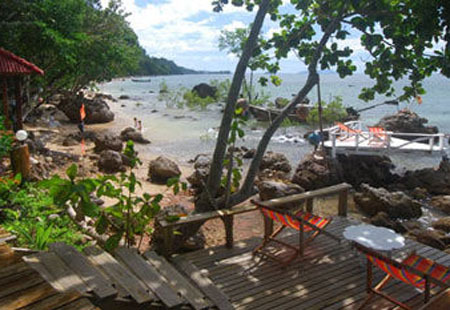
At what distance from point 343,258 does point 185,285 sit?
7.95 feet

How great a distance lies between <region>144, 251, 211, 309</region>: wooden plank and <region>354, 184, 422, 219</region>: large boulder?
7.44 metres

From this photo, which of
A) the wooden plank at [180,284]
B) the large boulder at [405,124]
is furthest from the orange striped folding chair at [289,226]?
the large boulder at [405,124]

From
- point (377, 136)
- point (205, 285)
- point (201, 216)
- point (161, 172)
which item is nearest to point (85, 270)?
point (205, 285)

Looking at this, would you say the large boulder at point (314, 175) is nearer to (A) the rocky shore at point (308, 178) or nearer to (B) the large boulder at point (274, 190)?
(A) the rocky shore at point (308, 178)

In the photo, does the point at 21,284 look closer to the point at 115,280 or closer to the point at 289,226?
the point at 115,280

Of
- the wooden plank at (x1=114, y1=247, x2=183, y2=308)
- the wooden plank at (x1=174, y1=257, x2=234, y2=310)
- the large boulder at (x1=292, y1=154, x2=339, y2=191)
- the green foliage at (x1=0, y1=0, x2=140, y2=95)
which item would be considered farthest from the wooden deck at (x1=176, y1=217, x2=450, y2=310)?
the green foliage at (x1=0, y1=0, x2=140, y2=95)

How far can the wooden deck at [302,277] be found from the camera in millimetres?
4371

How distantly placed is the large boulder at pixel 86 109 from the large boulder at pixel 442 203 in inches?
823

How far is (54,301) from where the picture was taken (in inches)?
93.3

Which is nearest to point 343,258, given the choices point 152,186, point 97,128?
point 152,186

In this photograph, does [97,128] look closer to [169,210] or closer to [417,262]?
[169,210]

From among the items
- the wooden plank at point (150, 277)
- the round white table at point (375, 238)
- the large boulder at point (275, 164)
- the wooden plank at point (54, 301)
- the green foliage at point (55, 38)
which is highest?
the green foliage at point (55, 38)

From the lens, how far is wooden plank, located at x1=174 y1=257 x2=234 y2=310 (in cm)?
423

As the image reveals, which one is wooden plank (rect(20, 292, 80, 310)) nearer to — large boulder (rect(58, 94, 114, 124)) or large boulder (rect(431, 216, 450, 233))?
large boulder (rect(431, 216, 450, 233))
